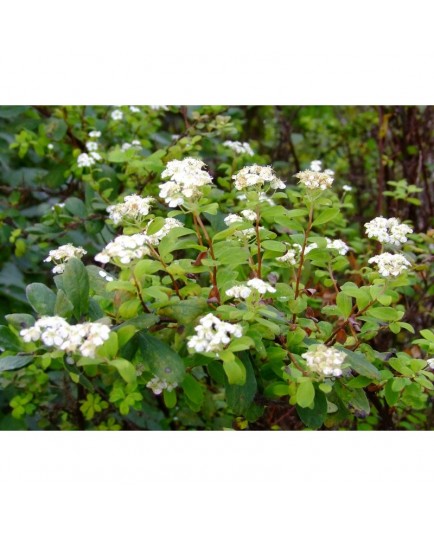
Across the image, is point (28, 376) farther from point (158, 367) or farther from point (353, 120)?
point (353, 120)

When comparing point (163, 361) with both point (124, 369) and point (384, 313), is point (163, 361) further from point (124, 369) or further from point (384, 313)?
point (384, 313)

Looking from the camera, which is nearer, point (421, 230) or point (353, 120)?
point (421, 230)

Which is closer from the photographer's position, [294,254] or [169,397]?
[169,397]

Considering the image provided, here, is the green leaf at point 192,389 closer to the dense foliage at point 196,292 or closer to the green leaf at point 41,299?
the dense foliage at point 196,292

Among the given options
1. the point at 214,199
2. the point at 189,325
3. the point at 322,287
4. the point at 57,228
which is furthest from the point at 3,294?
the point at 189,325

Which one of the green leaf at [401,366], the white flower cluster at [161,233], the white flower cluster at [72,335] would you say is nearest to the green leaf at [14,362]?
the white flower cluster at [72,335]

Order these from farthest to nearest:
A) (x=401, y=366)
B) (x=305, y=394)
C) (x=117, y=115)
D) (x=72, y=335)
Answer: (x=117, y=115) → (x=401, y=366) → (x=305, y=394) → (x=72, y=335)

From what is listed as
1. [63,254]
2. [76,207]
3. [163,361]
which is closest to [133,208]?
[63,254]
